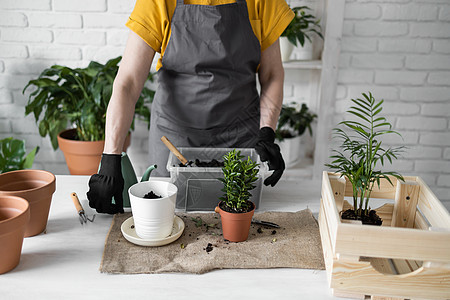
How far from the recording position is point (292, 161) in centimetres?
261

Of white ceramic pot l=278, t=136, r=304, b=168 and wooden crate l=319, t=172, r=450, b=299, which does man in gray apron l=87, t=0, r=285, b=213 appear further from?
white ceramic pot l=278, t=136, r=304, b=168

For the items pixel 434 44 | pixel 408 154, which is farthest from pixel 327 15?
pixel 408 154

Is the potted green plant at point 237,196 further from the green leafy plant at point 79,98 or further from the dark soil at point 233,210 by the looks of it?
the green leafy plant at point 79,98

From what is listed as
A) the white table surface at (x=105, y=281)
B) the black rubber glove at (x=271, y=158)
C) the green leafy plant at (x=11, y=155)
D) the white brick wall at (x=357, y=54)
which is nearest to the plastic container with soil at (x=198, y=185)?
the black rubber glove at (x=271, y=158)

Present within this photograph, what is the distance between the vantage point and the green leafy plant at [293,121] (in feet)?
8.07

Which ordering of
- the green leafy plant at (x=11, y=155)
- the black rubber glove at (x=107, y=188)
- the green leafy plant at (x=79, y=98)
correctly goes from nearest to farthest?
the black rubber glove at (x=107, y=188) < the green leafy plant at (x=11, y=155) < the green leafy plant at (x=79, y=98)

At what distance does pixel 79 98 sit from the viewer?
7.73 feet

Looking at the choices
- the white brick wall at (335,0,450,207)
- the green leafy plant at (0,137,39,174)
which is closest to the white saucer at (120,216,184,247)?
the green leafy plant at (0,137,39,174)

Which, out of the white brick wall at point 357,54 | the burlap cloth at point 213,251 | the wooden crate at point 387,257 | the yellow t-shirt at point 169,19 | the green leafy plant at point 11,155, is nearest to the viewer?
the wooden crate at point 387,257

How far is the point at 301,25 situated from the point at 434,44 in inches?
33.3

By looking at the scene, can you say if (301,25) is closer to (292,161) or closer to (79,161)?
(292,161)

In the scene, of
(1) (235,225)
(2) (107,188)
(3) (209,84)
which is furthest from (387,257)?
(3) (209,84)

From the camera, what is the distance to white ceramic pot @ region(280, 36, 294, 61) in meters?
2.35

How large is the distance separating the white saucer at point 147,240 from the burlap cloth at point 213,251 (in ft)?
0.04
